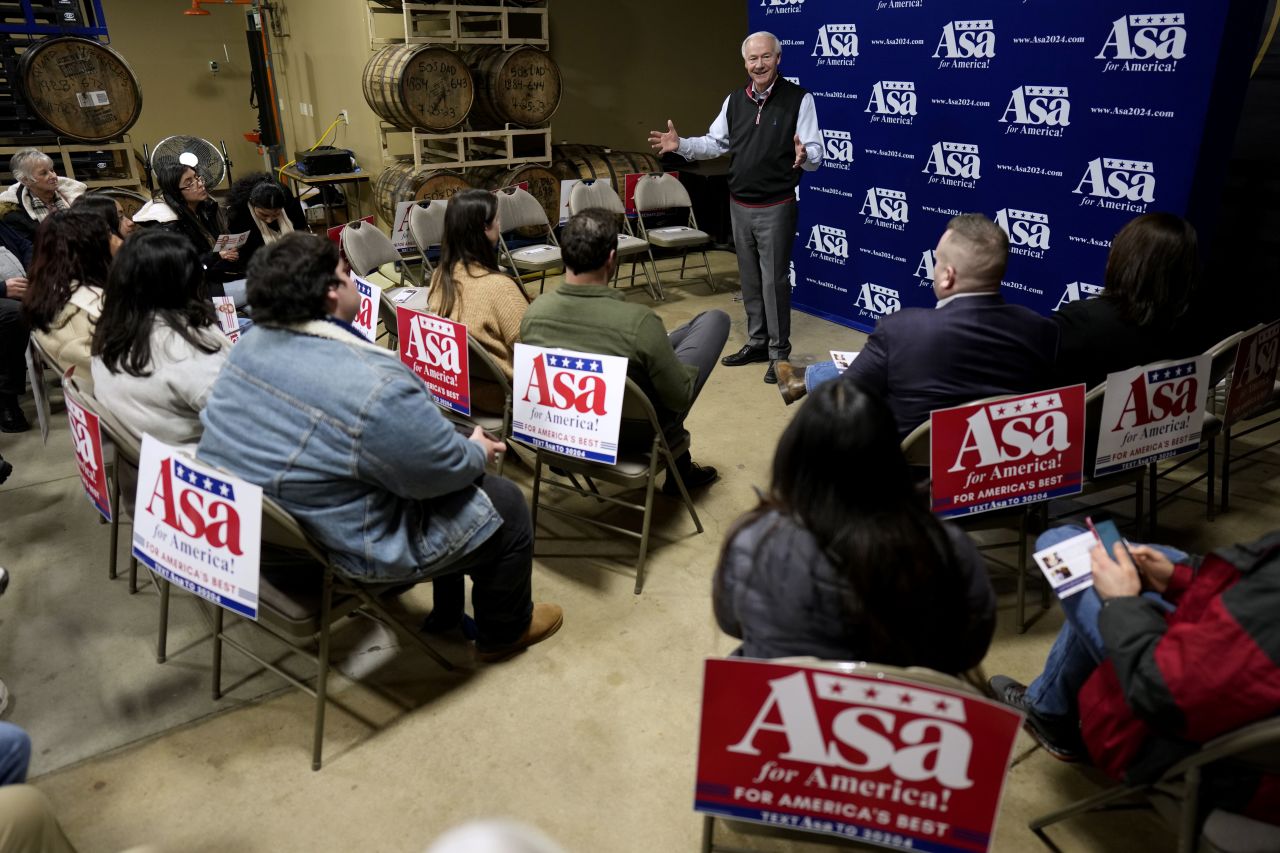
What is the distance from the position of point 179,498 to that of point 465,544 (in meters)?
0.70

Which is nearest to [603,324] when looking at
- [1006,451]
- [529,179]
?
[1006,451]

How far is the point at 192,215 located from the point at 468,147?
114 inches

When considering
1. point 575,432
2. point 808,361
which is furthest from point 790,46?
point 575,432

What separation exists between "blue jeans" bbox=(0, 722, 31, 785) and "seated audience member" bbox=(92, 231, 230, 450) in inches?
38.8

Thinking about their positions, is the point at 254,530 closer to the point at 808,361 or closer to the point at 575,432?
the point at 575,432

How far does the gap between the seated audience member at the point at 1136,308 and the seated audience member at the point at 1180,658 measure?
975mm

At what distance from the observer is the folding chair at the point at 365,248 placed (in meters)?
4.67

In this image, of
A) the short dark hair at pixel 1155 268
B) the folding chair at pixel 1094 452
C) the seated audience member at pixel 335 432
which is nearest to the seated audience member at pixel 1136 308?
the short dark hair at pixel 1155 268

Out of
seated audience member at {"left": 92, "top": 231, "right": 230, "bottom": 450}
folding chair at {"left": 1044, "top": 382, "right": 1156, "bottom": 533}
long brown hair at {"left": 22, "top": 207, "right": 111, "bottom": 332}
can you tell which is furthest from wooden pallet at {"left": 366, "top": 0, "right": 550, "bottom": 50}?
folding chair at {"left": 1044, "top": 382, "right": 1156, "bottom": 533}

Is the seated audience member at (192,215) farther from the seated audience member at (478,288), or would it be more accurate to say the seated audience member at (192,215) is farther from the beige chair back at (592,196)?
the beige chair back at (592,196)

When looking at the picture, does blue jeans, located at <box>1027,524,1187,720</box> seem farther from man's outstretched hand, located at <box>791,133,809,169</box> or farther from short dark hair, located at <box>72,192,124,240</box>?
short dark hair, located at <box>72,192,124,240</box>

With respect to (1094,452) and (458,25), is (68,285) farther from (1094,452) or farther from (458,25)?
(458,25)

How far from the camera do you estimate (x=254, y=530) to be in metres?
1.90

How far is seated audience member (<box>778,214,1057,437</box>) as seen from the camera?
7.90 ft
